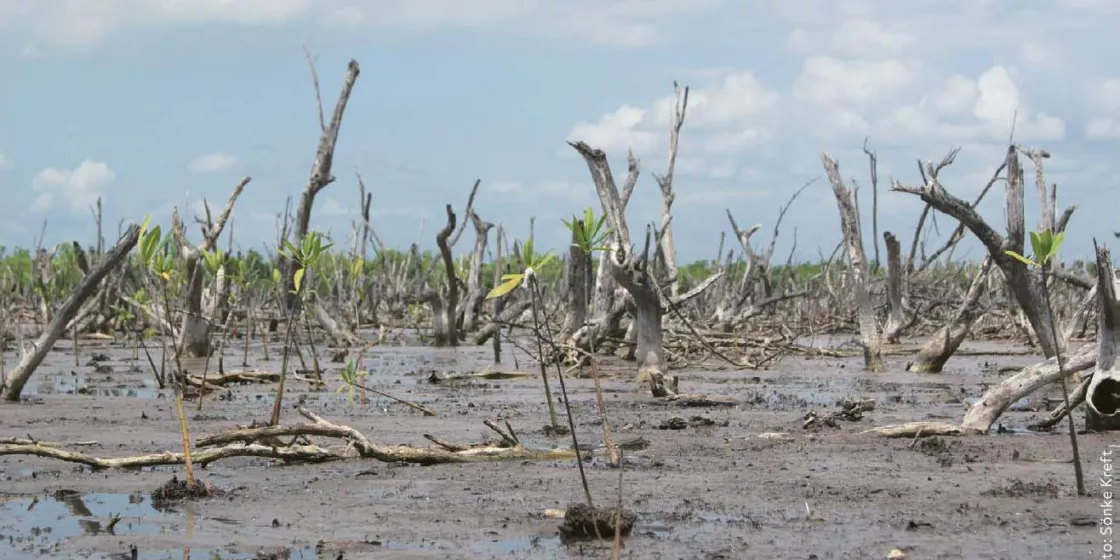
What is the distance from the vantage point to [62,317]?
373 inches

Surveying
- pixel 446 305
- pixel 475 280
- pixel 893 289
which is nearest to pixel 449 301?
pixel 446 305

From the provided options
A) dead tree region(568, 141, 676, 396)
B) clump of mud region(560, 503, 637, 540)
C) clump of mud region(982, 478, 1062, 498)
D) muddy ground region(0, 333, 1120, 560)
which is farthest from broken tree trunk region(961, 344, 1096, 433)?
clump of mud region(560, 503, 637, 540)

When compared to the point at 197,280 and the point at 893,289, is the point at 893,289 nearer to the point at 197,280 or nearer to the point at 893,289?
the point at 893,289

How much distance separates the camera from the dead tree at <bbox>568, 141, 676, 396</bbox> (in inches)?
424

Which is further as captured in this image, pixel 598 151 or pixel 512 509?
pixel 598 151

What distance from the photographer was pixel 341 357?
14.5 metres

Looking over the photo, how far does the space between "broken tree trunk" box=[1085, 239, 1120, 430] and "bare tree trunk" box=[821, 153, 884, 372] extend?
5.98 m

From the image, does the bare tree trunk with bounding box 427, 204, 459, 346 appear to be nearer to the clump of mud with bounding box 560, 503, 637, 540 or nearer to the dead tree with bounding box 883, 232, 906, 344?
the dead tree with bounding box 883, 232, 906, 344

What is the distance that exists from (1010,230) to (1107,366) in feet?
8.72

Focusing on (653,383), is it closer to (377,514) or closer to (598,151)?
(598,151)

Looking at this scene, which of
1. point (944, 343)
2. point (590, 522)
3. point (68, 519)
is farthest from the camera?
point (944, 343)

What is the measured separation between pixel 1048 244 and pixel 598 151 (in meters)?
5.38

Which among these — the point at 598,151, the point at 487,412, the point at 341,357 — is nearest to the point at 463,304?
the point at 341,357

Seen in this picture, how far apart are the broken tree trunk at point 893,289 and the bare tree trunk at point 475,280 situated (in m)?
5.81
